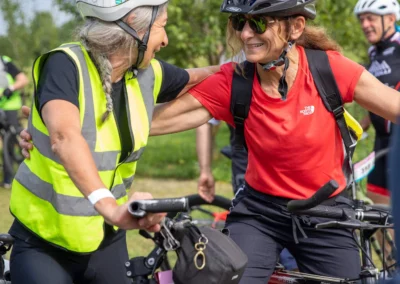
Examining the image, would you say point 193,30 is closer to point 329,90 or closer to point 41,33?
point 41,33

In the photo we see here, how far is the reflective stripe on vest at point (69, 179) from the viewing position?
11.5 ft

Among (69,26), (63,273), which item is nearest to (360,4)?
(63,273)

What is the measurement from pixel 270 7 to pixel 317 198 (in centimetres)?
119

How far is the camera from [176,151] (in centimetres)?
1447

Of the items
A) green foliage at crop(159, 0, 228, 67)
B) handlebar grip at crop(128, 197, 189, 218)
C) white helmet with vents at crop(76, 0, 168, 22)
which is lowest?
green foliage at crop(159, 0, 228, 67)

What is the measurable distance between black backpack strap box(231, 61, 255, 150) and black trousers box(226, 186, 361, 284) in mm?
317

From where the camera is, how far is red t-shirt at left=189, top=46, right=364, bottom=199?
3.99 metres

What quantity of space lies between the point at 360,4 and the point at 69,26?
847 cm

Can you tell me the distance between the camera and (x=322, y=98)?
399 centimetres

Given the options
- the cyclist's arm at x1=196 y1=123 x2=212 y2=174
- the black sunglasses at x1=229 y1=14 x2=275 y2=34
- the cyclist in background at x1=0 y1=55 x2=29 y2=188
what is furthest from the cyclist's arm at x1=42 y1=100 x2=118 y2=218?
the cyclist in background at x1=0 y1=55 x2=29 y2=188

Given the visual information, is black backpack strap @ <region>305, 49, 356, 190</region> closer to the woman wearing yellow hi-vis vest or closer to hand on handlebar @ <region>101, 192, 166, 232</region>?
the woman wearing yellow hi-vis vest

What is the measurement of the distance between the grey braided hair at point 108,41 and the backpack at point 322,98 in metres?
0.69

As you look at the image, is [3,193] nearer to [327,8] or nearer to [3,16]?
[327,8]

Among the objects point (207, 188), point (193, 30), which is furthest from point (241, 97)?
point (193, 30)
